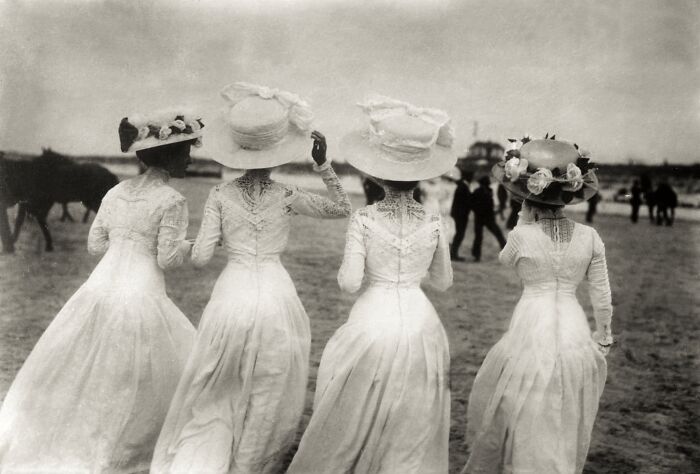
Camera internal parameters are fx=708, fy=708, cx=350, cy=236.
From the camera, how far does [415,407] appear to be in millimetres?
3096

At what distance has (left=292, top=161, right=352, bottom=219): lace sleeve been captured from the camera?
3455mm

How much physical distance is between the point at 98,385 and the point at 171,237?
0.80 meters

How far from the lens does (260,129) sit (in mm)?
3387

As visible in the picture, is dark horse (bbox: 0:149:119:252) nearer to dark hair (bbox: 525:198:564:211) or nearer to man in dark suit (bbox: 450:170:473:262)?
man in dark suit (bbox: 450:170:473:262)

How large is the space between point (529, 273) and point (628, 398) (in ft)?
8.03

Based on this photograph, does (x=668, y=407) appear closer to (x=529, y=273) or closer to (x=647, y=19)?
(x=529, y=273)

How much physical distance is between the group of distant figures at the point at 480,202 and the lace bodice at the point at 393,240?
16.3ft

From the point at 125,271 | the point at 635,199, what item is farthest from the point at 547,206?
the point at 635,199

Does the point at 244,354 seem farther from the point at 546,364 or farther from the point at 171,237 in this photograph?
the point at 546,364

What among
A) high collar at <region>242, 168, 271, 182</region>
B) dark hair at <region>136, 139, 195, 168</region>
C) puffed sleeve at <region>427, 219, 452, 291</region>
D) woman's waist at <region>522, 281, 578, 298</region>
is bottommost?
woman's waist at <region>522, 281, 578, 298</region>

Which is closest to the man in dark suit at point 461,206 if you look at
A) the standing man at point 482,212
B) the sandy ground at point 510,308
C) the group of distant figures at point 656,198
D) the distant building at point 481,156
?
the standing man at point 482,212

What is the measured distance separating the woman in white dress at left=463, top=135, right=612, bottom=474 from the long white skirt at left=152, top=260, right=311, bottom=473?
3.17 ft

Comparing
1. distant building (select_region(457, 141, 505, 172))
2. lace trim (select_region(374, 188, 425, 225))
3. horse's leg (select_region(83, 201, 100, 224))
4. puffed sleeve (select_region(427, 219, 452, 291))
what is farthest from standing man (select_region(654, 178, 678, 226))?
horse's leg (select_region(83, 201, 100, 224))

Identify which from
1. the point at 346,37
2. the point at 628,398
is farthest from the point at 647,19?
the point at 628,398
